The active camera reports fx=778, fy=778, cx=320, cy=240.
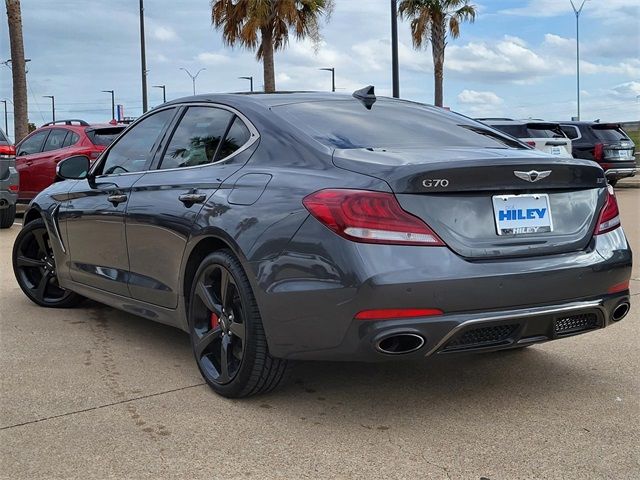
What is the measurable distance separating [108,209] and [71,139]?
8.20 m

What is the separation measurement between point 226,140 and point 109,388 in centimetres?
141

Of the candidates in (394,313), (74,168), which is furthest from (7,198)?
(394,313)

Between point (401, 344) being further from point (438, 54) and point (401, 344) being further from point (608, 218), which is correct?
point (438, 54)

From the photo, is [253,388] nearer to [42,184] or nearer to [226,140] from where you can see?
[226,140]

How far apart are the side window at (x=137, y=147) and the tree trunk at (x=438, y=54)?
25146mm

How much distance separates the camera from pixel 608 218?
370 cm

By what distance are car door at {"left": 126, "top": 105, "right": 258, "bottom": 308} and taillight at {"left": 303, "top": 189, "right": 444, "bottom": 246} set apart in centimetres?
86

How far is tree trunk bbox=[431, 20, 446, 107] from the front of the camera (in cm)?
2945

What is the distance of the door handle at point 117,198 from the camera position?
15.1ft

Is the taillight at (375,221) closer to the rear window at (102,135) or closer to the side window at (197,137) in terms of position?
the side window at (197,137)

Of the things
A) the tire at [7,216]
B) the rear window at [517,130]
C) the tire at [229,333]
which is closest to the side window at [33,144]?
the tire at [7,216]

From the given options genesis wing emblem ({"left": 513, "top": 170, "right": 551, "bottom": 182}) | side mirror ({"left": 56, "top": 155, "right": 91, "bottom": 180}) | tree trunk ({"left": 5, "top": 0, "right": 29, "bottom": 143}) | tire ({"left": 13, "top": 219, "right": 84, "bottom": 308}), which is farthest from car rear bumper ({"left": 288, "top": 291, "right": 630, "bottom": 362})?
tree trunk ({"left": 5, "top": 0, "right": 29, "bottom": 143})

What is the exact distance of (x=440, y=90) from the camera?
97.0 ft

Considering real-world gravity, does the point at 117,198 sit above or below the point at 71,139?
below
